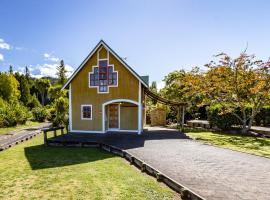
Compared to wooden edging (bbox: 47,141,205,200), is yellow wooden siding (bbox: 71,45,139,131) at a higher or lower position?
higher

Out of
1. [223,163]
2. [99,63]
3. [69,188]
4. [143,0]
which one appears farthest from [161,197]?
[99,63]

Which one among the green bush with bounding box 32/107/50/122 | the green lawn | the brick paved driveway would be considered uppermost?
the green bush with bounding box 32/107/50/122

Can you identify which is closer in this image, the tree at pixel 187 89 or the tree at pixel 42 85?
the tree at pixel 187 89

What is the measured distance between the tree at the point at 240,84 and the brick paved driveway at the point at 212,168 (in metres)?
8.09

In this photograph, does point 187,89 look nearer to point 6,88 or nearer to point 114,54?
point 114,54

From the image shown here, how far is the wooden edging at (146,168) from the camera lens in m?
6.25

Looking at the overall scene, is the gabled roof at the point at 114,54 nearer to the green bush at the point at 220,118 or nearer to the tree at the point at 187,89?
the tree at the point at 187,89

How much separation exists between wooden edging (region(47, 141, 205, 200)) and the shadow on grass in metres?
0.51

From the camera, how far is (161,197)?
648 centimetres

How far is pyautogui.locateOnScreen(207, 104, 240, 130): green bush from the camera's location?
67.4ft

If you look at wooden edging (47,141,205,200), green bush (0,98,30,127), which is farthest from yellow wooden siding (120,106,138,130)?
green bush (0,98,30,127)

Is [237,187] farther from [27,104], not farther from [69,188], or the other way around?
[27,104]

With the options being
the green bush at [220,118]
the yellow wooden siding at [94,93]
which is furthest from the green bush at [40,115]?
the green bush at [220,118]

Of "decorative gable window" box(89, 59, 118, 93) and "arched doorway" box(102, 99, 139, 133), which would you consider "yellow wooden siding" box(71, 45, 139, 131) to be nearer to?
"decorative gable window" box(89, 59, 118, 93)
